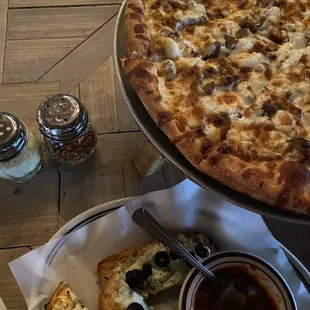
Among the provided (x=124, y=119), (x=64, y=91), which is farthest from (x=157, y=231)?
(x=64, y=91)

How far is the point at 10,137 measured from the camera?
910 mm

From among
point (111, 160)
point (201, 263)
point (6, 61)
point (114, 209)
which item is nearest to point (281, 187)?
point (201, 263)

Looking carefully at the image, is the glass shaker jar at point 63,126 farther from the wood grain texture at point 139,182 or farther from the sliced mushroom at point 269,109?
the sliced mushroom at point 269,109

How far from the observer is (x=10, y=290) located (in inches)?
35.4

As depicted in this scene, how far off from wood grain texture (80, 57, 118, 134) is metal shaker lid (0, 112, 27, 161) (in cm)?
21

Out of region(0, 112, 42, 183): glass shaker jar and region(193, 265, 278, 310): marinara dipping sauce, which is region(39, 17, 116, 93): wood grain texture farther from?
region(193, 265, 278, 310): marinara dipping sauce

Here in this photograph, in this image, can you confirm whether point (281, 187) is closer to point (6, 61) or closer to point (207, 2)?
point (207, 2)

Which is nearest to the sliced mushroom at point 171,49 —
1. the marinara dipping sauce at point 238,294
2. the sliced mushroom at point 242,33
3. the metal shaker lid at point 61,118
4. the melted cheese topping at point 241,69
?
the melted cheese topping at point 241,69

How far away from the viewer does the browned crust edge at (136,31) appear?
31.4 inches

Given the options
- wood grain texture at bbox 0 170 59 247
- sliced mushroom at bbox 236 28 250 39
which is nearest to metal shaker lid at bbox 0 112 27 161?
wood grain texture at bbox 0 170 59 247

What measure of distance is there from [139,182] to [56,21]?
0.51 meters

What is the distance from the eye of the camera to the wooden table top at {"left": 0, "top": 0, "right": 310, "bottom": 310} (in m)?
0.97

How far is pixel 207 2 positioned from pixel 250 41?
12cm

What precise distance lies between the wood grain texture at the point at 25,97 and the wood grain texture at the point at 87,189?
0.16m
